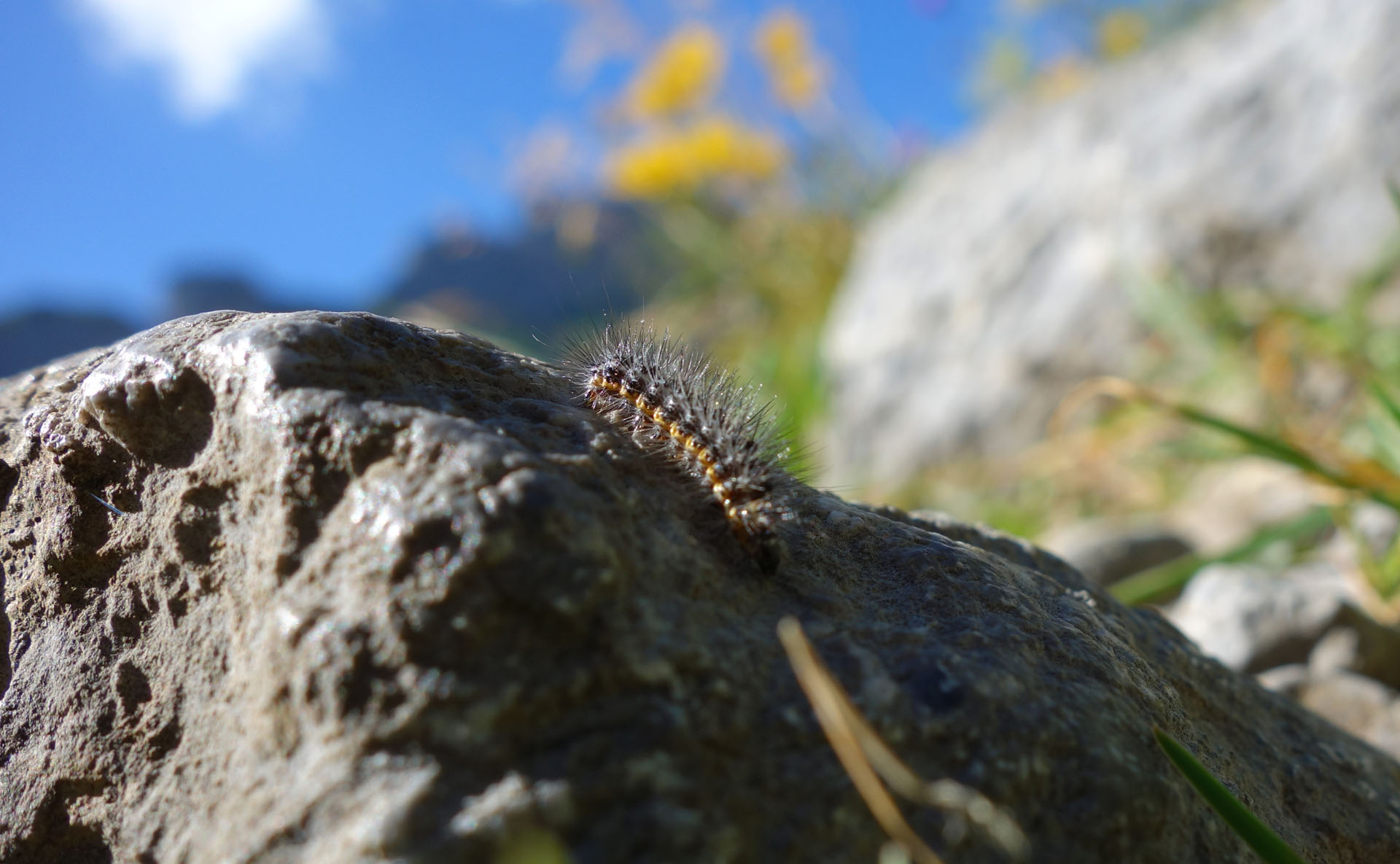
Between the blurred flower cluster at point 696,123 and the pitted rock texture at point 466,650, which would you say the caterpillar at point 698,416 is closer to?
the pitted rock texture at point 466,650

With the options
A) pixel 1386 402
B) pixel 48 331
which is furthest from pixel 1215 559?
pixel 48 331

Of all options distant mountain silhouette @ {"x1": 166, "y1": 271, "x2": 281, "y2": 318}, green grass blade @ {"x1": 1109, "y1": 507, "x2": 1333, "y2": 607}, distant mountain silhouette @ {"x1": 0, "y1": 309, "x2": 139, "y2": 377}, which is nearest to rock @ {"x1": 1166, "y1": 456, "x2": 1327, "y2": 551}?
green grass blade @ {"x1": 1109, "y1": 507, "x2": 1333, "y2": 607}

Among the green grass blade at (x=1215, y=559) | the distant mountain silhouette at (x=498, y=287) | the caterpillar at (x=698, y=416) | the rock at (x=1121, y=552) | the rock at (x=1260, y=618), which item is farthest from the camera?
the distant mountain silhouette at (x=498, y=287)

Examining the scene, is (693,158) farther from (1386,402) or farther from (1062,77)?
(1386,402)

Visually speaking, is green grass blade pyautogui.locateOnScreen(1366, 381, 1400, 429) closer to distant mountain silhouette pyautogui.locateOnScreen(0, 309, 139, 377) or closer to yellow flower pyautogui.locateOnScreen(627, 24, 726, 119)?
yellow flower pyautogui.locateOnScreen(627, 24, 726, 119)

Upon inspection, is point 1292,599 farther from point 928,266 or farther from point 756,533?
point 928,266

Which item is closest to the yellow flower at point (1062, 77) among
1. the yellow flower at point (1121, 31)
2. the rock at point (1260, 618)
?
the yellow flower at point (1121, 31)
